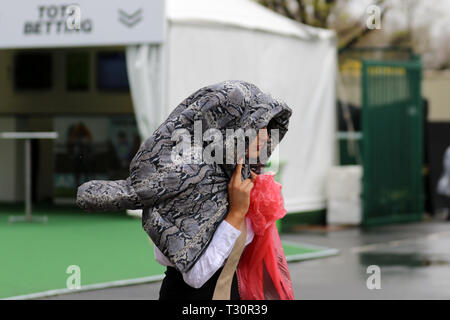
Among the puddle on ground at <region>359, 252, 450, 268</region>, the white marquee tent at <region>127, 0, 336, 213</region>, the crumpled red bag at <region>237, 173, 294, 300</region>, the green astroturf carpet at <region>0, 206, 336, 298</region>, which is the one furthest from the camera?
the white marquee tent at <region>127, 0, 336, 213</region>

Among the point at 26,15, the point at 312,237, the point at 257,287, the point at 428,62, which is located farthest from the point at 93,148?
the point at 428,62

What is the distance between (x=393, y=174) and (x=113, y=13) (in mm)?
5745

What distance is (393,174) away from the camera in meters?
15.2

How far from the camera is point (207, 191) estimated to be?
343 cm

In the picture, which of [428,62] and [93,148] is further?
[428,62]

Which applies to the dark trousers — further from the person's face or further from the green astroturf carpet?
the green astroturf carpet

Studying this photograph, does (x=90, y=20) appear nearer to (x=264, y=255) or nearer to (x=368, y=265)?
(x=368, y=265)

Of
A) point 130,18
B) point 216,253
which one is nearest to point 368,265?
point 130,18

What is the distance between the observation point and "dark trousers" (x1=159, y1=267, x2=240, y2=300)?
3576 millimetres

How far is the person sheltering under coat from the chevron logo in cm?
940

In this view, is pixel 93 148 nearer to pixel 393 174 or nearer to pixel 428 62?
pixel 393 174

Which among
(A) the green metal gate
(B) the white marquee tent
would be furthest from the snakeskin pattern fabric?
(A) the green metal gate

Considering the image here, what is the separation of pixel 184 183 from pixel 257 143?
1.16ft

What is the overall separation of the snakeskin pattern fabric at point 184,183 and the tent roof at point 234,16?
954 centimetres
